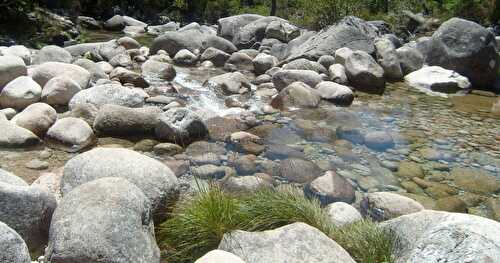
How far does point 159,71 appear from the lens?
11789 millimetres

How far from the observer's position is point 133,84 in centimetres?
1035

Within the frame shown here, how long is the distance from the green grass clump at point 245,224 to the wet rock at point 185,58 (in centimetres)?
1025

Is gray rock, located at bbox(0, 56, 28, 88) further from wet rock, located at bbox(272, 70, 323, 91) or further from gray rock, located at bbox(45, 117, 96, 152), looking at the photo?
wet rock, located at bbox(272, 70, 323, 91)

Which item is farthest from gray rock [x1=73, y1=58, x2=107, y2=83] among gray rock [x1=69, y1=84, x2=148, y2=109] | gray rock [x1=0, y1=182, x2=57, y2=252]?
gray rock [x1=0, y1=182, x2=57, y2=252]

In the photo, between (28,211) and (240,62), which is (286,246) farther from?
(240,62)

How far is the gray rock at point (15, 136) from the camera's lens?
6.38 m

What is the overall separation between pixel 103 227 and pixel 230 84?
7624mm

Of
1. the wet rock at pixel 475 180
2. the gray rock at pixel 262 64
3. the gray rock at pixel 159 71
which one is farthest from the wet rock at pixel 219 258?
the gray rock at pixel 262 64

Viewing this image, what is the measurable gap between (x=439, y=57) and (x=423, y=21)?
14668 mm

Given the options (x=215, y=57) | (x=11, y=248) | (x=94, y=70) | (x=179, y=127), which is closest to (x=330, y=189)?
(x=179, y=127)

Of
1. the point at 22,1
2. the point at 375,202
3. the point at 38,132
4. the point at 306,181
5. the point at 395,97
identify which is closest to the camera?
the point at 375,202

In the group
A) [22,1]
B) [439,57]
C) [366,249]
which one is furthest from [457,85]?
[22,1]

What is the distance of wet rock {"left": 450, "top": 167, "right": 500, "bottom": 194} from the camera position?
21.7 feet

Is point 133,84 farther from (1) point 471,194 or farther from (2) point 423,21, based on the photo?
(2) point 423,21
